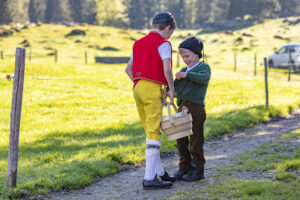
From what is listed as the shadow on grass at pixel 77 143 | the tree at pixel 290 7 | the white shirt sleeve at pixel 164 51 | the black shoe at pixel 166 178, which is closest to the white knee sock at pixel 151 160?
the black shoe at pixel 166 178

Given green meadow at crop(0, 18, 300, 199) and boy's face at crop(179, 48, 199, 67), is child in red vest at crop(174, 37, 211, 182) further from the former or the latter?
green meadow at crop(0, 18, 300, 199)

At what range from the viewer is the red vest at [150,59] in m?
5.41

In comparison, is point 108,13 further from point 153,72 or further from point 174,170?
point 153,72

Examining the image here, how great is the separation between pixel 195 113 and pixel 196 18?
135 meters

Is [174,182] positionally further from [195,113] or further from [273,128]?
[273,128]

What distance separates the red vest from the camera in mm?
5414

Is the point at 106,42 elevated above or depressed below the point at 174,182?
above

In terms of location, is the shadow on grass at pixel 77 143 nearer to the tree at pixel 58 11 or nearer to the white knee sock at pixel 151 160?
the white knee sock at pixel 151 160

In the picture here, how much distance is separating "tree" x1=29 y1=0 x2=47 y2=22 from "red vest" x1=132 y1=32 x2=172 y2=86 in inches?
4961

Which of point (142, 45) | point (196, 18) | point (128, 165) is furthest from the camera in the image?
point (196, 18)

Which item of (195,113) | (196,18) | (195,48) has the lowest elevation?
(195,113)

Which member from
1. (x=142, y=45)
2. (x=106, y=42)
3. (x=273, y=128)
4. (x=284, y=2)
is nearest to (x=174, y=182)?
(x=142, y=45)

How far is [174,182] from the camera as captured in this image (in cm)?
623

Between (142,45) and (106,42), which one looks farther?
(106,42)
